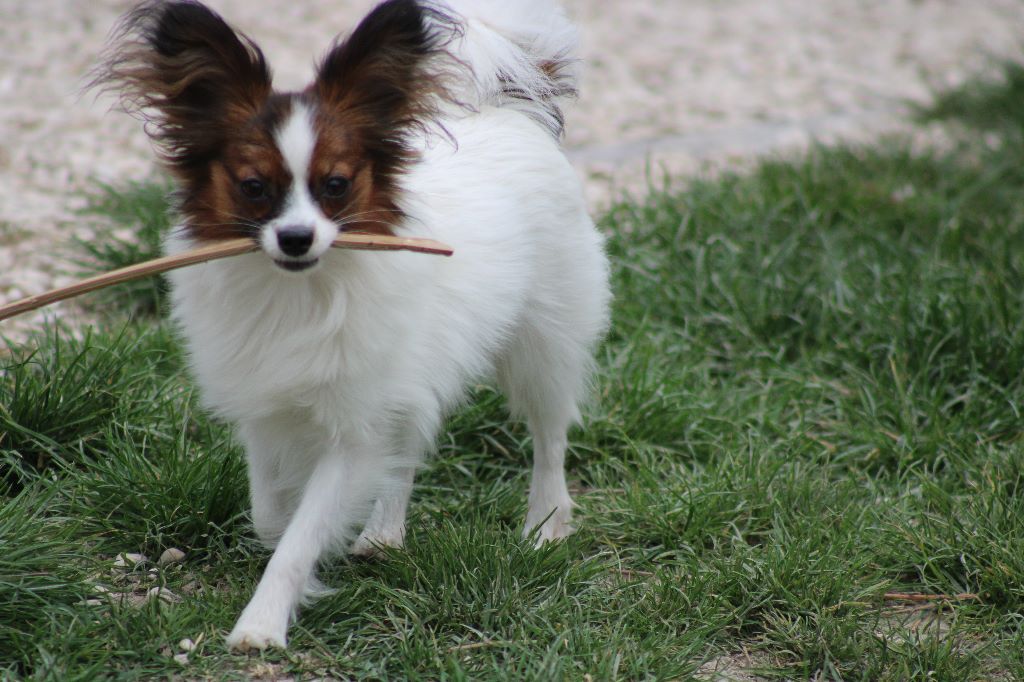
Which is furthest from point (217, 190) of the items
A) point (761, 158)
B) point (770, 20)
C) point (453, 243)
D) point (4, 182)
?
point (770, 20)

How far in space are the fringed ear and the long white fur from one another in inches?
6.3

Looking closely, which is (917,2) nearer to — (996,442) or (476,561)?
(996,442)

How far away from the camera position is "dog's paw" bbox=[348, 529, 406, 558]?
331 centimetres

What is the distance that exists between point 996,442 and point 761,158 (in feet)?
7.97

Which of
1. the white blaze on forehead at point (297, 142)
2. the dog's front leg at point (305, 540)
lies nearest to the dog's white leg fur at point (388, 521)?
the dog's front leg at point (305, 540)

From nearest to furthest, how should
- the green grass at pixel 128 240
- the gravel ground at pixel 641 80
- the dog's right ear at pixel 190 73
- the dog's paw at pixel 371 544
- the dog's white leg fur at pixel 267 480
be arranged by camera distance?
the dog's right ear at pixel 190 73 → the dog's white leg fur at pixel 267 480 → the dog's paw at pixel 371 544 → the green grass at pixel 128 240 → the gravel ground at pixel 641 80

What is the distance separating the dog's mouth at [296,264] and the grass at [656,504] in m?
0.90

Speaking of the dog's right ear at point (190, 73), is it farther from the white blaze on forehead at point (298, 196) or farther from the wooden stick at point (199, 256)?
the wooden stick at point (199, 256)

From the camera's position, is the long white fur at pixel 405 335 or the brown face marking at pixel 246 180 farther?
the long white fur at pixel 405 335

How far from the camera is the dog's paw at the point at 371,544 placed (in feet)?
10.9

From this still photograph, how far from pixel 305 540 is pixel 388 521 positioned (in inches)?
21.5

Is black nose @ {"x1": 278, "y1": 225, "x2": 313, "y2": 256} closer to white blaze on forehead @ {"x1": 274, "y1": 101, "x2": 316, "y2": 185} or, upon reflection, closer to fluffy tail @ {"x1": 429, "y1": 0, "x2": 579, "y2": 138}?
white blaze on forehead @ {"x1": 274, "y1": 101, "x2": 316, "y2": 185}

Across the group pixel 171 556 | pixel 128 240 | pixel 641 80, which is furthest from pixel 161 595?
pixel 641 80

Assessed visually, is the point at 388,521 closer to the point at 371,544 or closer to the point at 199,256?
the point at 371,544
